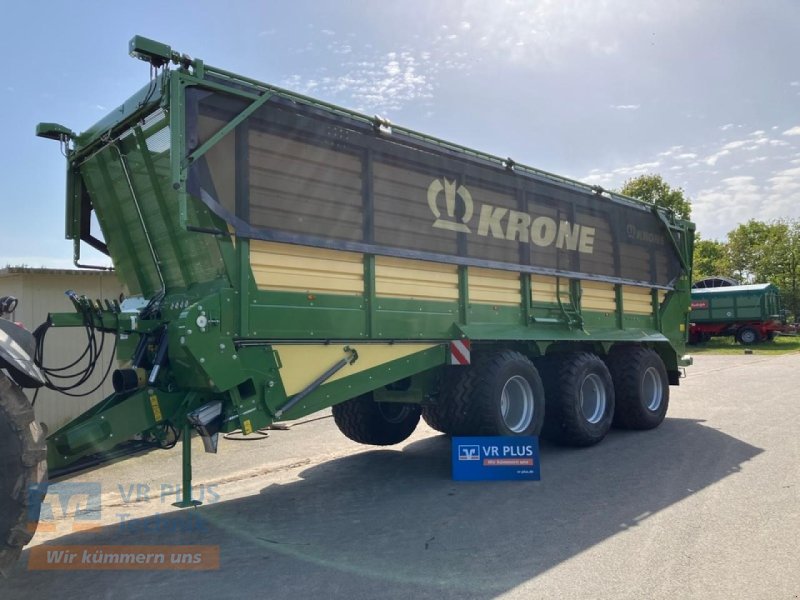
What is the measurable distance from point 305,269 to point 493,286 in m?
2.56

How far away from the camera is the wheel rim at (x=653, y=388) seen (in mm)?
9203

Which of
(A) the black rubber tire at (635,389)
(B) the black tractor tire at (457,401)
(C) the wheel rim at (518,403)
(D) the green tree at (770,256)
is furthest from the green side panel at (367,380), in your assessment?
(D) the green tree at (770,256)

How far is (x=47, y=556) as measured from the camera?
438 centimetres

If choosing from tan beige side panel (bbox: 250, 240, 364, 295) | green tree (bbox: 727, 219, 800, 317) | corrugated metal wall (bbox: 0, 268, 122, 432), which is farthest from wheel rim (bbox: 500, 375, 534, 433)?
green tree (bbox: 727, 219, 800, 317)

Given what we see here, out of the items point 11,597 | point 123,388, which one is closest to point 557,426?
point 123,388

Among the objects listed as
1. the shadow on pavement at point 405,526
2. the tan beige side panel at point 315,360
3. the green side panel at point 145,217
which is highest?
the green side panel at point 145,217

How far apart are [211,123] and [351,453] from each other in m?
4.69

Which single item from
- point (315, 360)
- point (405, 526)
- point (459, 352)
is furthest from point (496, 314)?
point (405, 526)

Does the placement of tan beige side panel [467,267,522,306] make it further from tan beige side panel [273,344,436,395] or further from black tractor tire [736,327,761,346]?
black tractor tire [736,327,761,346]

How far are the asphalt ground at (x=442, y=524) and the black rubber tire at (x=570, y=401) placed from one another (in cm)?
22

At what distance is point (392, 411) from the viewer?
8.07m

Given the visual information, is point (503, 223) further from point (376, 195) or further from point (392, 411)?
point (392, 411)

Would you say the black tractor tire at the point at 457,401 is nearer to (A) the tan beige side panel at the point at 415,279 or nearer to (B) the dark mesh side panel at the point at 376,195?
(A) the tan beige side panel at the point at 415,279

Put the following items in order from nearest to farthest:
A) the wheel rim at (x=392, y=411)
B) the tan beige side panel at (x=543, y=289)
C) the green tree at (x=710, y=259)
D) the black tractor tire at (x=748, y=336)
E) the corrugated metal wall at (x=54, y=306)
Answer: the tan beige side panel at (x=543, y=289) → the wheel rim at (x=392, y=411) → the corrugated metal wall at (x=54, y=306) → the black tractor tire at (x=748, y=336) → the green tree at (x=710, y=259)
